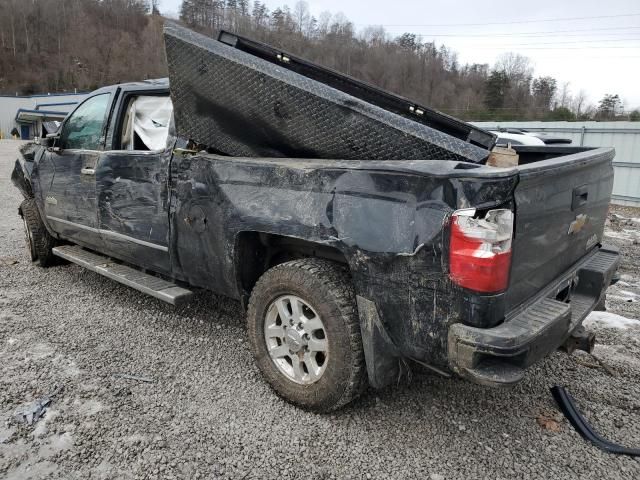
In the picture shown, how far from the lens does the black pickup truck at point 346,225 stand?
2217 mm

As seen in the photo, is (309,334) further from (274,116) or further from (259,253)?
(274,116)

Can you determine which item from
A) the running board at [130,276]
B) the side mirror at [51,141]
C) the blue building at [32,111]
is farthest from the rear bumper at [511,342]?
the blue building at [32,111]

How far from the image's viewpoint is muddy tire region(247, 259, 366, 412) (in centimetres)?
264

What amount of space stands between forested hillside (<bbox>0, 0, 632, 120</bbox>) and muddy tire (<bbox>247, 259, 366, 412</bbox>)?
168 ft

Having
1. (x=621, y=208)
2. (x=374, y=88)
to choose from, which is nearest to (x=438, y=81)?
(x=621, y=208)

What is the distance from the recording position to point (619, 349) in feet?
12.4

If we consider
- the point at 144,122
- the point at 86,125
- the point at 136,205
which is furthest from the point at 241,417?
the point at 86,125

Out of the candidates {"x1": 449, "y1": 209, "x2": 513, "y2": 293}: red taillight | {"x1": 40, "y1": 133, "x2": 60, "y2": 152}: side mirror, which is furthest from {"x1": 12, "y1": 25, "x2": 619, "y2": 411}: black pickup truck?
{"x1": 40, "y1": 133, "x2": 60, "y2": 152}: side mirror

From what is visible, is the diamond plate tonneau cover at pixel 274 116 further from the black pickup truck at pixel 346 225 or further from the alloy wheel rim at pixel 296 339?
the alloy wheel rim at pixel 296 339

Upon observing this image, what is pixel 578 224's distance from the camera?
115 inches

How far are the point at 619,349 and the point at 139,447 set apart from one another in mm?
3448

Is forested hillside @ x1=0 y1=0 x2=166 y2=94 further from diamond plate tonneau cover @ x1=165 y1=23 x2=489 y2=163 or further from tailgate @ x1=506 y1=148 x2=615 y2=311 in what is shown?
tailgate @ x1=506 y1=148 x2=615 y2=311

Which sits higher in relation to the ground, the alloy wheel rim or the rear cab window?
the rear cab window

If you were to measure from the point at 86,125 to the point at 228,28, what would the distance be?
77968 millimetres
